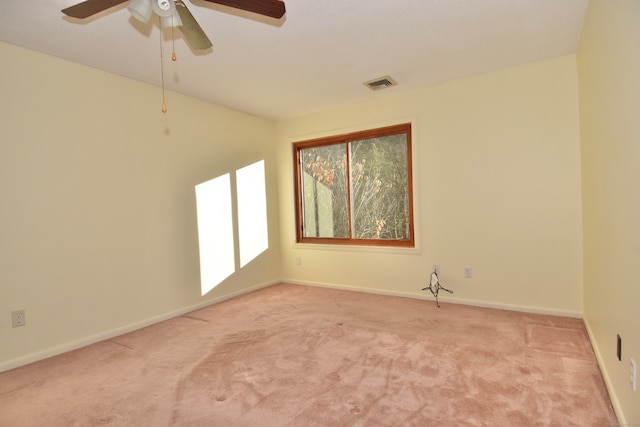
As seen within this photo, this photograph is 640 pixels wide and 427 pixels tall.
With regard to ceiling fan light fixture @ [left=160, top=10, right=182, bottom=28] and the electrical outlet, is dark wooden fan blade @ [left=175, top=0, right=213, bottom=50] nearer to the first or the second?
ceiling fan light fixture @ [left=160, top=10, right=182, bottom=28]

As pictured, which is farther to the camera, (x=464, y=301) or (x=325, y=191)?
(x=325, y=191)

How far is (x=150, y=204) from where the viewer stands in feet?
→ 11.4

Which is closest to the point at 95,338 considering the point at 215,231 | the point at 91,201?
the point at 91,201

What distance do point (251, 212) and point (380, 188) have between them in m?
1.80

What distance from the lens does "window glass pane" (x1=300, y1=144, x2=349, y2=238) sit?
4.64 meters

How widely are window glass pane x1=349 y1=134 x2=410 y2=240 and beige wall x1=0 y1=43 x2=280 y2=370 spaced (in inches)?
74.5

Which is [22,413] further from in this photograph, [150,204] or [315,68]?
[315,68]

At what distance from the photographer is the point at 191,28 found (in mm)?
1941

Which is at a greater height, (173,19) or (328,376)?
(173,19)

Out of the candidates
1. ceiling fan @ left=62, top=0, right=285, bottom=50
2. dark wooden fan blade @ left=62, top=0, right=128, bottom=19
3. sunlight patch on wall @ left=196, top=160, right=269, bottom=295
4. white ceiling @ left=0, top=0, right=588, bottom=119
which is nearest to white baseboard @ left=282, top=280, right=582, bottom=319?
Answer: sunlight patch on wall @ left=196, top=160, right=269, bottom=295

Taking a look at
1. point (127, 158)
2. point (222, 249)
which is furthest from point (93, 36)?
point (222, 249)

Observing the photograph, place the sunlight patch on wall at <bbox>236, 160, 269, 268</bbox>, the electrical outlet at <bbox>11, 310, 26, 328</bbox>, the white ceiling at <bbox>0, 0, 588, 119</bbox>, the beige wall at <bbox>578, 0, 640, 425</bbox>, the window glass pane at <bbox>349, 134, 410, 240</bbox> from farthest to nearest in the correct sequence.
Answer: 1. the sunlight patch on wall at <bbox>236, 160, 269, 268</bbox>
2. the window glass pane at <bbox>349, 134, 410, 240</bbox>
3. the electrical outlet at <bbox>11, 310, 26, 328</bbox>
4. the white ceiling at <bbox>0, 0, 588, 119</bbox>
5. the beige wall at <bbox>578, 0, 640, 425</bbox>

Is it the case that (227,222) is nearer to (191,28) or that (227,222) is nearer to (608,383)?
(191,28)

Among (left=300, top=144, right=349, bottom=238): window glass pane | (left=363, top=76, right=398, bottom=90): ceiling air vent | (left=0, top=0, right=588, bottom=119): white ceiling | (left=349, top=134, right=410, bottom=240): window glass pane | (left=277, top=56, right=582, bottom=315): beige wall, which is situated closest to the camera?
(left=0, top=0, right=588, bottom=119): white ceiling
